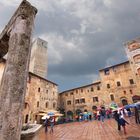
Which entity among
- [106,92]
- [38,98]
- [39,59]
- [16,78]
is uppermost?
[39,59]

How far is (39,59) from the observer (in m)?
45.2

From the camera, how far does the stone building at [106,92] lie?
25.3 m

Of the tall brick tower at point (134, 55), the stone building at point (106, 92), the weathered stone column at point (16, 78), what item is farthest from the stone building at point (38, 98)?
the weathered stone column at point (16, 78)

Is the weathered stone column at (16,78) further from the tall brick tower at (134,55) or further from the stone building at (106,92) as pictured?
the stone building at (106,92)

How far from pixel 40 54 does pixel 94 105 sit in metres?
28.5

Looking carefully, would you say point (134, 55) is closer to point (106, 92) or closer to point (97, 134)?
point (106, 92)

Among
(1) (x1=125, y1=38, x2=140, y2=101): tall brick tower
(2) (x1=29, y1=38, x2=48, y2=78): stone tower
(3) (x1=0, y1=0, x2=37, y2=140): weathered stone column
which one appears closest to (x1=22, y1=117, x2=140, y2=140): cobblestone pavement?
(3) (x1=0, y1=0, x2=37, y2=140): weathered stone column

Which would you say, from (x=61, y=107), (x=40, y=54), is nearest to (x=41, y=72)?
(x=40, y=54)

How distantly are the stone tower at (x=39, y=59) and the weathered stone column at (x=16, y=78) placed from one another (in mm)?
40182

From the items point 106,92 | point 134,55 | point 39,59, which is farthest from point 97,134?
point 39,59

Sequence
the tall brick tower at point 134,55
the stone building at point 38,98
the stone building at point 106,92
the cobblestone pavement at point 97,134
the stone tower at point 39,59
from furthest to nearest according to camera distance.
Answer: the stone tower at point 39,59, the stone building at point 106,92, the stone building at point 38,98, the tall brick tower at point 134,55, the cobblestone pavement at point 97,134

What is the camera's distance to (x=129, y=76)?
2577 cm

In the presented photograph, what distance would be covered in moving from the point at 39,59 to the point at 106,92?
2833 centimetres

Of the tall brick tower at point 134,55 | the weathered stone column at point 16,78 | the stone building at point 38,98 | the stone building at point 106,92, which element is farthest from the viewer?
the stone building at point 106,92
